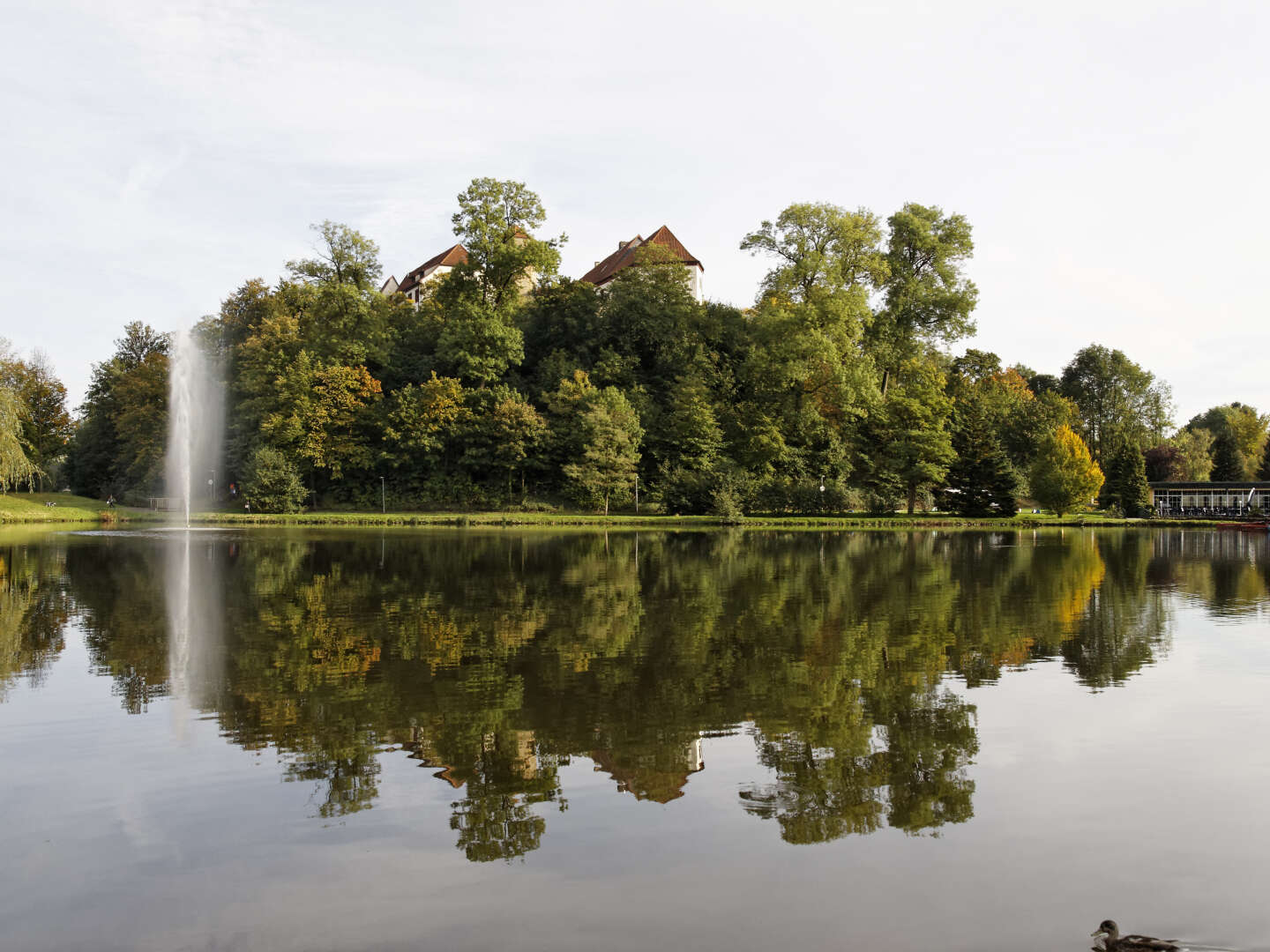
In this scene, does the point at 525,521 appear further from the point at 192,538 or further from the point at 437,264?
the point at 437,264

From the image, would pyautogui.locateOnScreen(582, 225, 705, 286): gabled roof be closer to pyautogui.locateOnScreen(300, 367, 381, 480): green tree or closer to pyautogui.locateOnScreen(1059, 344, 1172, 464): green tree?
pyautogui.locateOnScreen(300, 367, 381, 480): green tree

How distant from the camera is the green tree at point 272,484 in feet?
204

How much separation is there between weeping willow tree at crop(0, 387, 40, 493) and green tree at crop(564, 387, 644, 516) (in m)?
30.9

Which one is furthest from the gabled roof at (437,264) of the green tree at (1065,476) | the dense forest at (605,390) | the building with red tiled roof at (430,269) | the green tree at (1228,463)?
the green tree at (1228,463)

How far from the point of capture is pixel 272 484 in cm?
6234

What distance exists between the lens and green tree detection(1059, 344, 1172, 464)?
3789 inches

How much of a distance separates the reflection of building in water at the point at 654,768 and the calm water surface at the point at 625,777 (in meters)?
0.04

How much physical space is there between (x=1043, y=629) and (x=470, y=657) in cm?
987

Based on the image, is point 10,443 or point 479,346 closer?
point 10,443

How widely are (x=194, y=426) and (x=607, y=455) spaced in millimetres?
33070

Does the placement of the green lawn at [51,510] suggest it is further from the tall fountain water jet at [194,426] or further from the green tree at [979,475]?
the green tree at [979,475]

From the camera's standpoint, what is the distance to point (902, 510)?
6581cm

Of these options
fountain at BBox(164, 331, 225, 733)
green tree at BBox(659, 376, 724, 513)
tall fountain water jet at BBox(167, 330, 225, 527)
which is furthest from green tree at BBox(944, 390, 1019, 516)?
tall fountain water jet at BBox(167, 330, 225, 527)

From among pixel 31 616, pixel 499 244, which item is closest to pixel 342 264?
pixel 499 244
